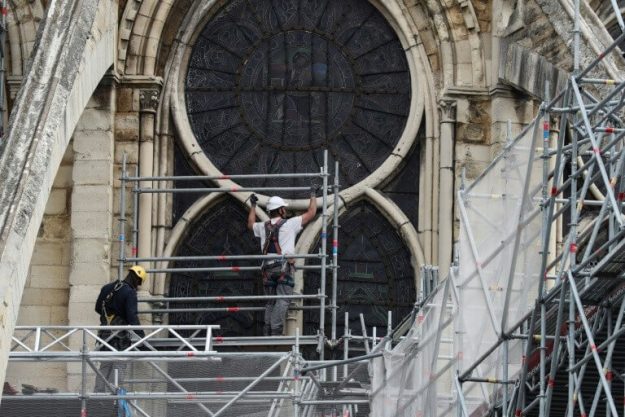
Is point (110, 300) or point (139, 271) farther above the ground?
point (139, 271)

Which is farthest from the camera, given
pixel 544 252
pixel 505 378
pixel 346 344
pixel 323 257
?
pixel 323 257

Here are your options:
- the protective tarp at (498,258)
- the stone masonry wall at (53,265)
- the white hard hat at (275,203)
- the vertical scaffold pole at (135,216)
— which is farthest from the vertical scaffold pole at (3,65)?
the protective tarp at (498,258)

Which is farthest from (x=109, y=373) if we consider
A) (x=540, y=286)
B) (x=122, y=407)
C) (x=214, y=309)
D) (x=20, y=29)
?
(x=540, y=286)

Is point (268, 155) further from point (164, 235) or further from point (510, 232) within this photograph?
point (510, 232)

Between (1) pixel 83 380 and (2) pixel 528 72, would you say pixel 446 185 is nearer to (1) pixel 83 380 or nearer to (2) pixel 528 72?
(2) pixel 528 72

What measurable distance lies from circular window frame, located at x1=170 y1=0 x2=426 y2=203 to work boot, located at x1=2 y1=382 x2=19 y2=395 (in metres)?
3.01

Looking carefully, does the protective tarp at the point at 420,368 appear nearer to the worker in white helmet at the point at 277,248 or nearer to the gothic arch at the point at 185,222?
the worker in white helmet at the point at 277,248

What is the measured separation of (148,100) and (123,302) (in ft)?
7.41

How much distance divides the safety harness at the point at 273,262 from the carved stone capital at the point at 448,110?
1.68m

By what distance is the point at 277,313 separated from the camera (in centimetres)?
2741

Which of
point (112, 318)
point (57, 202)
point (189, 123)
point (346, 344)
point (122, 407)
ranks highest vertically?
point (189, 123)

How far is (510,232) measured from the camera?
75.1 ft

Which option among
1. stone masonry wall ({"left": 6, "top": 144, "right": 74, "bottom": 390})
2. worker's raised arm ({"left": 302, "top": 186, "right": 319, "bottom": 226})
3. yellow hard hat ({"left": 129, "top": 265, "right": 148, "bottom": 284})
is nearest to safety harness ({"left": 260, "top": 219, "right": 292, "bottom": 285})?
worker's raised arm ({"left": 302, "top": 186, "right": 319, "bottom": 226})

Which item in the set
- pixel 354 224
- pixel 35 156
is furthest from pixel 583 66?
pixel 35 156
